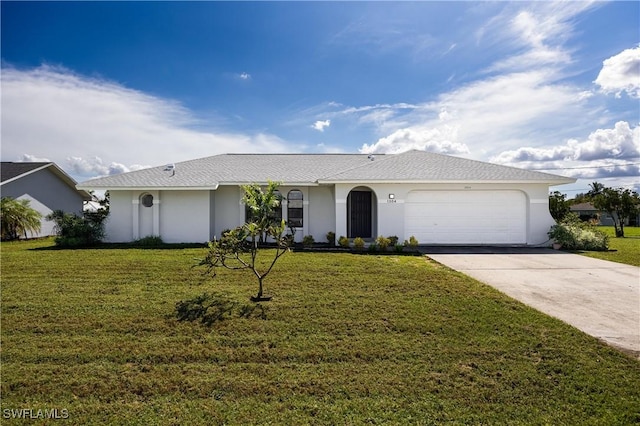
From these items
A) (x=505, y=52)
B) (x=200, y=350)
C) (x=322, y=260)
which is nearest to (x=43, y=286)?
(x=200, y=350)

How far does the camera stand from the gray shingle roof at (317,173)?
45.3 ft

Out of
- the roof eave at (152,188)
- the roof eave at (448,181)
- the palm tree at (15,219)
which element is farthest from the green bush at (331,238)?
the palm tree at (15,219)

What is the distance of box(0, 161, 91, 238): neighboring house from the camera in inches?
742

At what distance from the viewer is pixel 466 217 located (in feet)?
46.7

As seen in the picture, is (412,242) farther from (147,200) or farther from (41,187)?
(41,187)

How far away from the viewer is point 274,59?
1462cm

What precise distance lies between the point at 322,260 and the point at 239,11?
9.82 metres

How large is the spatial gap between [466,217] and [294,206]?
316 inches

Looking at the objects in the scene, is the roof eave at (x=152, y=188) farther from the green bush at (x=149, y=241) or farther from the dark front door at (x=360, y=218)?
the dark front door at (x=360, y=218)

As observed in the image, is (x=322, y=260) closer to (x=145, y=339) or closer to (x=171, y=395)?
(x=145, y=339)

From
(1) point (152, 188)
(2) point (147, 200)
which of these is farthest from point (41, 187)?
(1) point (152, 188)
